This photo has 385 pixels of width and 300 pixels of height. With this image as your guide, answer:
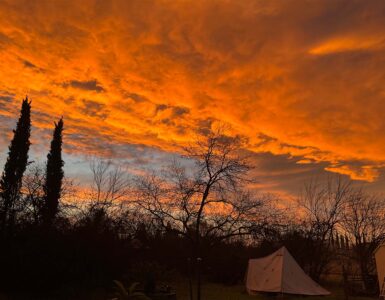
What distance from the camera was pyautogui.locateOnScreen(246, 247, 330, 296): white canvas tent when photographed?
1916 cm

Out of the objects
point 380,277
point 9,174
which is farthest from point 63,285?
point 380,277

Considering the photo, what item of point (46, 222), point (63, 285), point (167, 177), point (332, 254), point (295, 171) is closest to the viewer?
point (63, 285)

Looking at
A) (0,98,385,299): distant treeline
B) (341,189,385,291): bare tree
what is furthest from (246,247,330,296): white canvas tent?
(341,189,385,291): bare tree

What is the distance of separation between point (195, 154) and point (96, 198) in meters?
16.0

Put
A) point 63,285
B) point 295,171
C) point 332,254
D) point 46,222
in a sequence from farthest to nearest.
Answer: point 332,254 → point 295,171 → point 46,222 → point 63,285

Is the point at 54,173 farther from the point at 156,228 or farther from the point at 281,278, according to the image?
the point at 281,278

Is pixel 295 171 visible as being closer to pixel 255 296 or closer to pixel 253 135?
pixel 253 135

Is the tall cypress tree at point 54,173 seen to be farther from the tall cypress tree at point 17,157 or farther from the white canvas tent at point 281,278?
the white canvas tent at point 281,278

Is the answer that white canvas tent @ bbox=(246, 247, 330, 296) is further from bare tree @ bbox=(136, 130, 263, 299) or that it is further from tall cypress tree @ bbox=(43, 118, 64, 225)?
tall cypress tree @ bbox=(43, 118, 64, 225)

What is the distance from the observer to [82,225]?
1984 cm

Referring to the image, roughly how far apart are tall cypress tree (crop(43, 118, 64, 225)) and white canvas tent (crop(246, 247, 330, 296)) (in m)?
13.7

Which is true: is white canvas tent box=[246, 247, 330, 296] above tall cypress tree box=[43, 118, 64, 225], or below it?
below

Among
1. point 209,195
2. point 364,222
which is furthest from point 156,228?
point 364,222

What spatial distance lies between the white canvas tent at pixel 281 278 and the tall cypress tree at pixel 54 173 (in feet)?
45.0
